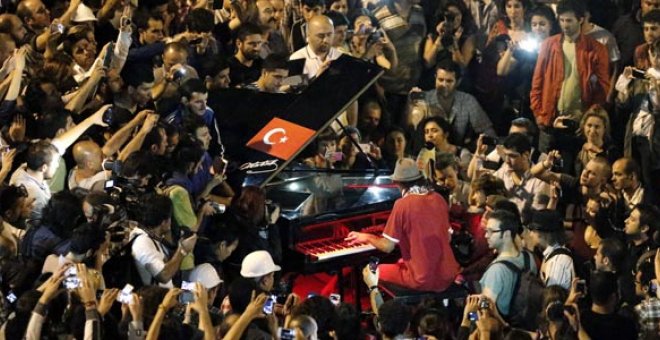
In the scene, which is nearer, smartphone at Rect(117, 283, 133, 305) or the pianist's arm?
smartphone at Rect(117, 283, 133, 305)

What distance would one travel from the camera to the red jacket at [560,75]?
74.2 ft

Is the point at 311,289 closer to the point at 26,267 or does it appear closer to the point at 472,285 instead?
the point at 472,285

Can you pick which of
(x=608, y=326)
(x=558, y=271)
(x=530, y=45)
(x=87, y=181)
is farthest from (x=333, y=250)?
(x=530, y=45)

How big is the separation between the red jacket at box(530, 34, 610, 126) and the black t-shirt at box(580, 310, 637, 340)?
5.22m

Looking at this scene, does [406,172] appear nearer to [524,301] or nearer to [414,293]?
[414,293]

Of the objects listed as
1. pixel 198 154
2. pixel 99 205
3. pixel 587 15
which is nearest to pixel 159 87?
pixel 198 154

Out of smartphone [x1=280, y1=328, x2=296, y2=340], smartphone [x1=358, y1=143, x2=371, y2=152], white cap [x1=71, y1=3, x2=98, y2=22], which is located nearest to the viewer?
smartphone [x1=280, y1=328, x2=296, y2=340]

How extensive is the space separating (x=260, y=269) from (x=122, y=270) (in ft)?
3.57

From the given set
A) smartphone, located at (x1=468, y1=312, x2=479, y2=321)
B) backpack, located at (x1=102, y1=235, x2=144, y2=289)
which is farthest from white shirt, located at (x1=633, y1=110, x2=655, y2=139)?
backpack, located at (x1=102, y1=235, x2=144, y2=289)

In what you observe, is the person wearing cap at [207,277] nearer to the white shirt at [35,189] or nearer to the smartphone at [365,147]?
the white shirt at [35,189]

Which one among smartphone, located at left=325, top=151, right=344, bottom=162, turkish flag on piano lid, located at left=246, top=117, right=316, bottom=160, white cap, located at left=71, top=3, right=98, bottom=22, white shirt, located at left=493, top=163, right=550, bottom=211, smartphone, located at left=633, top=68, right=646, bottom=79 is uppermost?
white cap, located at left=71, top=3, right=98, bottom=22

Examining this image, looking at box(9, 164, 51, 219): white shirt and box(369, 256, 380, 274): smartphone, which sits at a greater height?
box(9, 164, 51, 219): white shirt

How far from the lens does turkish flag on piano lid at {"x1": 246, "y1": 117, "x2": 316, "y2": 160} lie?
1947 centimetres

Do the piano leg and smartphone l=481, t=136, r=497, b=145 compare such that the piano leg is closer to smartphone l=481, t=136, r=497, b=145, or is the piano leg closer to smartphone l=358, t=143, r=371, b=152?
smartphone l=358, t=143, r=371, b=152
